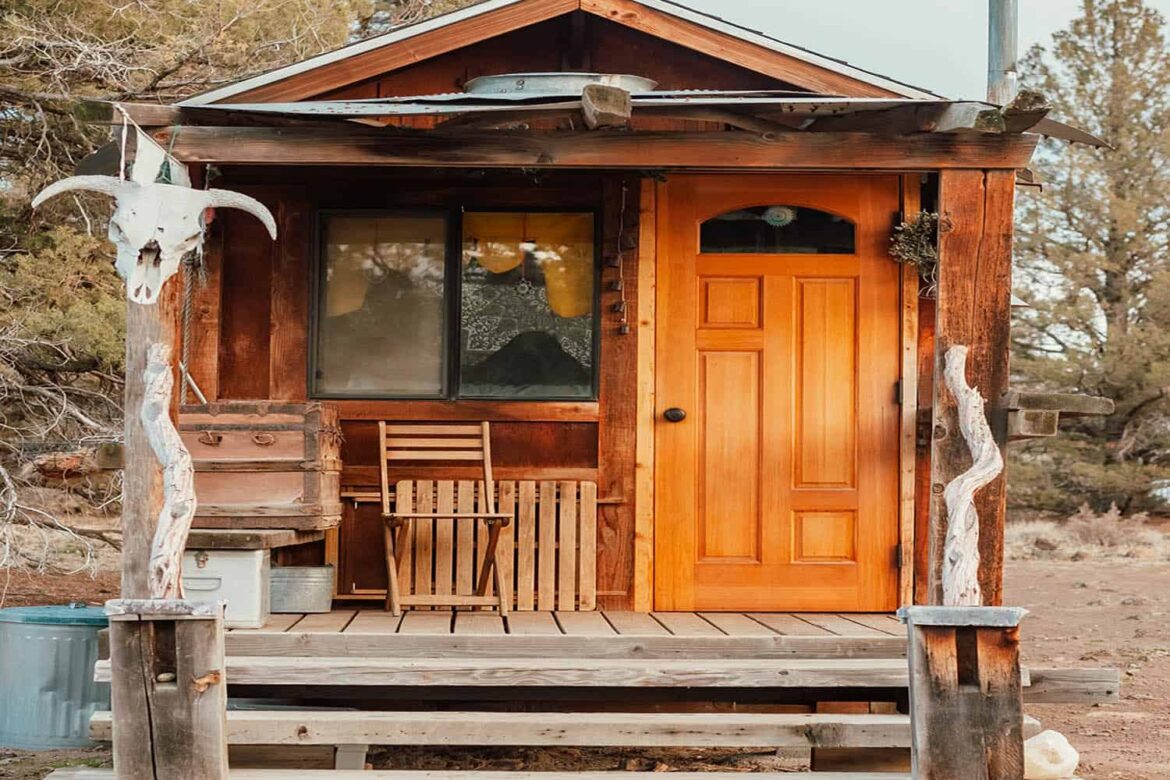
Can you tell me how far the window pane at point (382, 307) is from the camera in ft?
24.1

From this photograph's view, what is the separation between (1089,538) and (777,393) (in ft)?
46.8

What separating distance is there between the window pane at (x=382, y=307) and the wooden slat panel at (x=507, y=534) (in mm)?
643

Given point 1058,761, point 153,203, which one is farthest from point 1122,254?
point 153,203

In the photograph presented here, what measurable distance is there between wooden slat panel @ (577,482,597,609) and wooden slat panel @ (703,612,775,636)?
0.59 meters

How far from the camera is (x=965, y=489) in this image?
5.21 m

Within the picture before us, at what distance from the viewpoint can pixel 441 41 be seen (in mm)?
6945

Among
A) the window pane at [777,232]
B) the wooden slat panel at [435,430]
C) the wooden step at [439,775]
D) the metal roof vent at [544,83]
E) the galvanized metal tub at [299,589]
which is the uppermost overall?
the metal roof vent at [544,83]

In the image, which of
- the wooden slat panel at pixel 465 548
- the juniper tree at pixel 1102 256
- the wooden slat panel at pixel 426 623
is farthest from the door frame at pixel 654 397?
the juniper tree at pixel 1102 256

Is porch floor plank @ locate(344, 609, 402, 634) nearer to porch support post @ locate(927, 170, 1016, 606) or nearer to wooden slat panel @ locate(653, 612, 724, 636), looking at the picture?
wooden slat panel @ locate(653, 612, 724, 636)

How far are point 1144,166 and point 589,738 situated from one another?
1918 centimetres

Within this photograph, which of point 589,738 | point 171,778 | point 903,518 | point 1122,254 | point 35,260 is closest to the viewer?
point 171,778

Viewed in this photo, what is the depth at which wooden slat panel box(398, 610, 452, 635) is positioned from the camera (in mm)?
6137

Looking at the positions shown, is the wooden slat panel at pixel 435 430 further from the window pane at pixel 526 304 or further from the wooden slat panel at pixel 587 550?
the wooden slat panel at pixel 587 550

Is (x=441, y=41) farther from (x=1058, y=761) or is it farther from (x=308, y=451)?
(x=1058, y=761)
